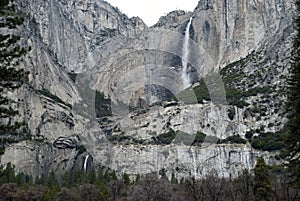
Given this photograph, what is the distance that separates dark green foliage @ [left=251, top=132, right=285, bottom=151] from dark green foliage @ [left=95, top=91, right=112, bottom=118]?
54993mm

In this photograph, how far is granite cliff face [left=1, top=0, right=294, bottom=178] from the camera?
95.8m

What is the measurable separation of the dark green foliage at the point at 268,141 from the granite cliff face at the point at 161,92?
4.39 feet

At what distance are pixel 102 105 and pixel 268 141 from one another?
212 ft

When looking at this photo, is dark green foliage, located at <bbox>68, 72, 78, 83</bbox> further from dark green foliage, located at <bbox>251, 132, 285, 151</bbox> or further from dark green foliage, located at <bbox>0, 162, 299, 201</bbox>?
dark green foliage, located at <bbox>251, 132, 285, 151</bbox>

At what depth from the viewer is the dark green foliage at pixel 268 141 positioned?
8656 centimetres

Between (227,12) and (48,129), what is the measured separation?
240 ft

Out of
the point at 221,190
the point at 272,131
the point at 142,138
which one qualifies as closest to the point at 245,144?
the point at 272,131

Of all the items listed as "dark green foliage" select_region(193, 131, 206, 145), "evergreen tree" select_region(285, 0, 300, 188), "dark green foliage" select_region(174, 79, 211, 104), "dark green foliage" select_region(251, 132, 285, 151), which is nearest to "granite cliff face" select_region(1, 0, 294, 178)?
"dark green foliage" select_region(174, 79, 211, 104)

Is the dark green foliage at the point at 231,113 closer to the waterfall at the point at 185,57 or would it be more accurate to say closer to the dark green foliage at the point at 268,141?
the dark green foliage at the point at 268,141

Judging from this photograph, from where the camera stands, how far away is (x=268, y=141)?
289 feet

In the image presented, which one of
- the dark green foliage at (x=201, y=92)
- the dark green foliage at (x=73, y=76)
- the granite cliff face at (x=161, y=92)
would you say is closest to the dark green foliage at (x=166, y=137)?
the granite cliff face at (x=161, y=92)

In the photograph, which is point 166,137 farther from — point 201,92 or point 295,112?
point 295,112

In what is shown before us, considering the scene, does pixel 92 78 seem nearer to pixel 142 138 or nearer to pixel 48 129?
pixel 48 129

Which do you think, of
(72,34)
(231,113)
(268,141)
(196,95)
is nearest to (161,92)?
(196,95)
